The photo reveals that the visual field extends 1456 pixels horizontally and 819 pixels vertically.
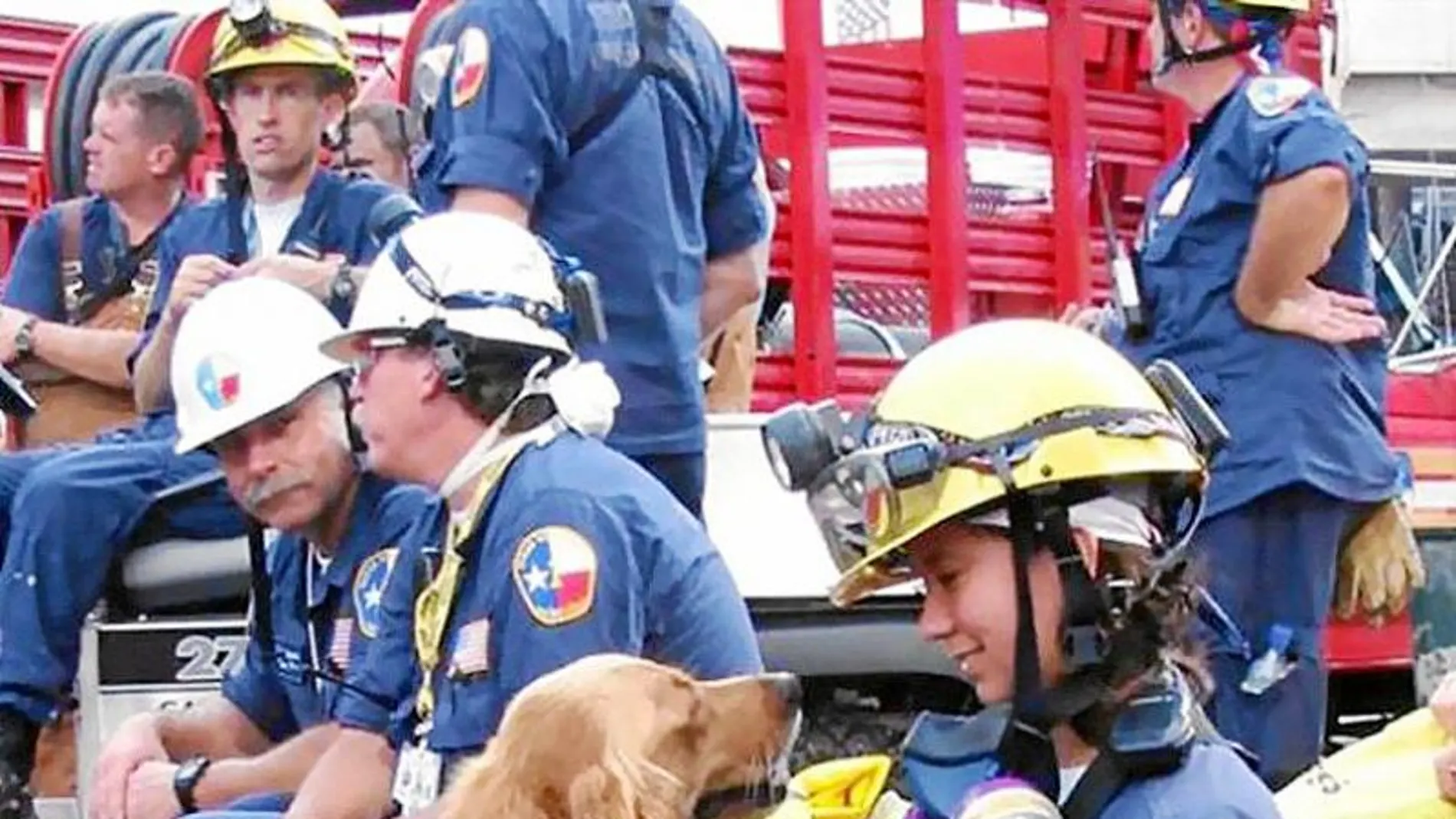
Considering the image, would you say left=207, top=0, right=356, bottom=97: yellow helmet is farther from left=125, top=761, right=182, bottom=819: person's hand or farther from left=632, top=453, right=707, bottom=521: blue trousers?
left=125, top=761, right=182, bottom=819: person's hand

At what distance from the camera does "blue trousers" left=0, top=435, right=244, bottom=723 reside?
6230mm

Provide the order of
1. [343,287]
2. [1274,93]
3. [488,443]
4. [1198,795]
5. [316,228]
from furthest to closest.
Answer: [316,228], [343,287], [1274,93], [488,443], [1198,795]

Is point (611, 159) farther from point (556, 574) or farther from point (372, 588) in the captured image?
point (556, 574)

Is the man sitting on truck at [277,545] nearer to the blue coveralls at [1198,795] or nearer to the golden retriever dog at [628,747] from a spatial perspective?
the golden retriever dog at [628,747]

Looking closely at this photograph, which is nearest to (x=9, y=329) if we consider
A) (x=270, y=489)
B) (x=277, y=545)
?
(x=277, y=545)

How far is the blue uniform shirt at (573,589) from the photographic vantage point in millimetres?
4500

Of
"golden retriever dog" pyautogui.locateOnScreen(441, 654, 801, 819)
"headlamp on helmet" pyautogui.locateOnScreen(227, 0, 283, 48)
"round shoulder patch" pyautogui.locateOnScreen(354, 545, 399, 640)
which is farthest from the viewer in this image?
"headlamp on helmet" pyautogui.locateOnScreen(227, 0, 283, 48)

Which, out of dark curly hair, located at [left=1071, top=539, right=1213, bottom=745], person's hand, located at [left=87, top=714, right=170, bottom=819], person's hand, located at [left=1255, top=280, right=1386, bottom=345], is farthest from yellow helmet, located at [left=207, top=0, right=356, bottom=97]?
dark curly hair, located at [left=1071, top=539, right=1213, bottom=745]

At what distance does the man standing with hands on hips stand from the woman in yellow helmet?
2.35 m

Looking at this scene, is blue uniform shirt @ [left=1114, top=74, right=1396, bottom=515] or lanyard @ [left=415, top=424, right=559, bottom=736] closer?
lanyard @ [left=415, top=424, right=559, bottom=736]

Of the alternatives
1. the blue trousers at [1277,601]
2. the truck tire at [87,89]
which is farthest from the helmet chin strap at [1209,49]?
the truck tire at [87,89]

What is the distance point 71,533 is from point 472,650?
1.91m

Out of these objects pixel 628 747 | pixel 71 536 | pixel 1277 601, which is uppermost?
pixel 628 747

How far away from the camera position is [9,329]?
7.22m
